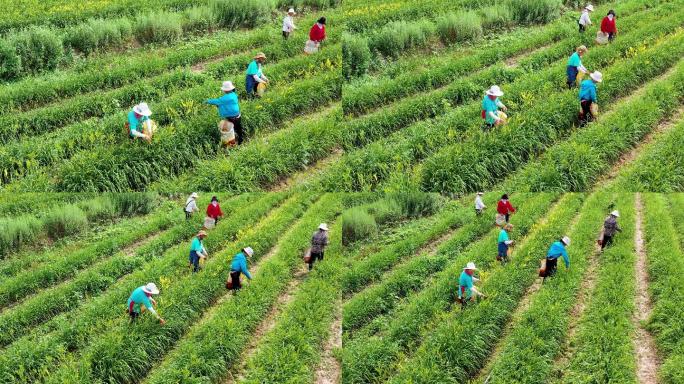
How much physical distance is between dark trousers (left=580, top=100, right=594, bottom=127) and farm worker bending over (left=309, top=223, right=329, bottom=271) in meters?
3.91

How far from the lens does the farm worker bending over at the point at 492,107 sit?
1196cm

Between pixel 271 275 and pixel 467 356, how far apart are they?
337 centimetres

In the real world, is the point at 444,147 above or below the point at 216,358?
above

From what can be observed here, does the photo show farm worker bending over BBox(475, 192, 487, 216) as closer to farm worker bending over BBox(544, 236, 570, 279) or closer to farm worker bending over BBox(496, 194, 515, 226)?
farm worker bending over BBox(496, 194, 515, 226)

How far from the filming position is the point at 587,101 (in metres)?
12.3

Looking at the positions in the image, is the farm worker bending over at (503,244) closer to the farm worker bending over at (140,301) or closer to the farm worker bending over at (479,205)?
the farm worker bending over at (479,205)

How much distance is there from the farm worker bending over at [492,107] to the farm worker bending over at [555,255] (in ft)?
5.97

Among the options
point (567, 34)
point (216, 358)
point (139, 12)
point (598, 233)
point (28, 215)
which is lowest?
point (216, 358)

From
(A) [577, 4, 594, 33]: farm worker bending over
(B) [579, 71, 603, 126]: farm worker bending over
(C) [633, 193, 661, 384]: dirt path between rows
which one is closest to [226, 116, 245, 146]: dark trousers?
(B) [579, 71, 603, 126]: farm worker bending over

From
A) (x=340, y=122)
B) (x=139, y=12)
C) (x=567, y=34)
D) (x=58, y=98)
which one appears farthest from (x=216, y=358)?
(x=567, y=34)

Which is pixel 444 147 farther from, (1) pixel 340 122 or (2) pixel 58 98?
(2) pixel 58 98

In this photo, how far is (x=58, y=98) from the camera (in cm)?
1287

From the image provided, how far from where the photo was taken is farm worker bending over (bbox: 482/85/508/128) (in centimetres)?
1196

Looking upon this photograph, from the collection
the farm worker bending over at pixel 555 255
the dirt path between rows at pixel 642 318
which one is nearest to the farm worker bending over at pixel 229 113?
the farm worker bending over at pixel 555 255
